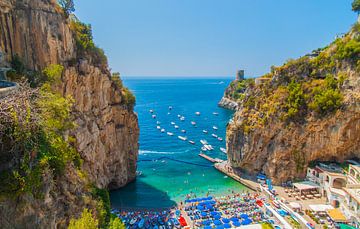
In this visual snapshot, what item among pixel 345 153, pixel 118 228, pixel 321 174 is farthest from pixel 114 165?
pixel 345 153

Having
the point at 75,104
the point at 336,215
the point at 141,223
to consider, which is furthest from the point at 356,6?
the point at 141,223

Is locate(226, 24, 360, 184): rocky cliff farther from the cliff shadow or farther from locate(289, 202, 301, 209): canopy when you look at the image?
the cliff shadow

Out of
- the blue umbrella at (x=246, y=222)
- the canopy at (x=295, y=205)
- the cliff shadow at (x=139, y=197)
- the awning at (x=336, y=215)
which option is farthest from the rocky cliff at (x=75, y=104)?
the awning at (x=336, y=215)

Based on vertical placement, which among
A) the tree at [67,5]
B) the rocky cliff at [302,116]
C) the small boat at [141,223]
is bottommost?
the small boat at [141,223]

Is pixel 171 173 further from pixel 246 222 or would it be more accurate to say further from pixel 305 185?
pixel 305 185

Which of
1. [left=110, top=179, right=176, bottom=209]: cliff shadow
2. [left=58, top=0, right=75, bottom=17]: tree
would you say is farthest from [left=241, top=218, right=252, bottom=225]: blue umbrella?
[left=58, top=0, right=75, bottom=17]: tree

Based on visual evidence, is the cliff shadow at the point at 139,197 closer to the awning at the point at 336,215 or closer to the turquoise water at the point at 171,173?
the turquoise water at the point at 171,173
